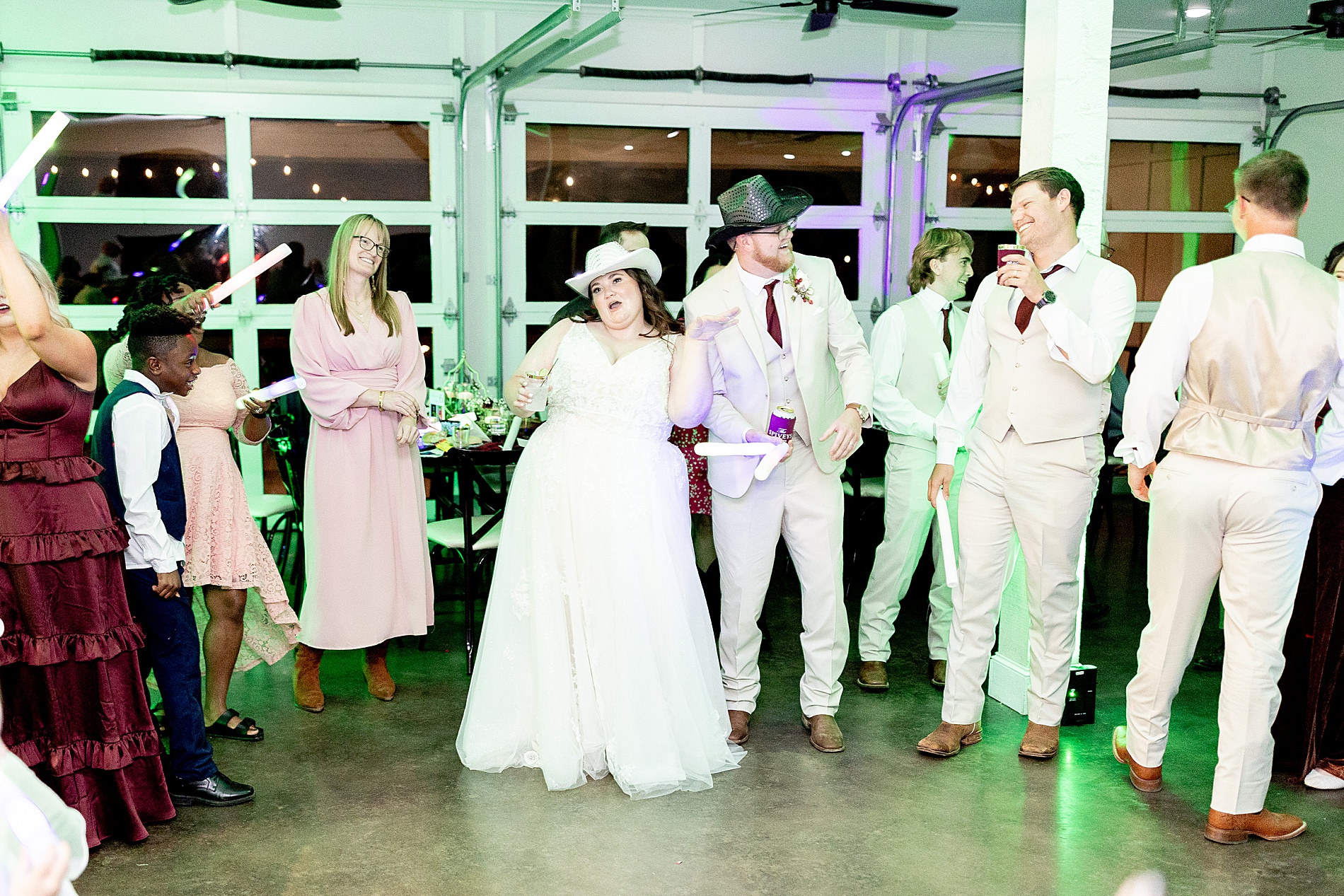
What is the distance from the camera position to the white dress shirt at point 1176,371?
10.7 feet

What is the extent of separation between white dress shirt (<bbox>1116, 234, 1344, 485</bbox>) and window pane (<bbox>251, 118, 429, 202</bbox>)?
17.8ft

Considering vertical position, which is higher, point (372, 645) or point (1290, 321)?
point (1290, 321)

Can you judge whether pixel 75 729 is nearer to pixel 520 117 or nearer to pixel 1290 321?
pixel 1290 321

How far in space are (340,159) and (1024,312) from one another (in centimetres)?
520

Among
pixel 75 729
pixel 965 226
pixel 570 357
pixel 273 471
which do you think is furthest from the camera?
pixel 965 226

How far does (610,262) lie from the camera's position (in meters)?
3.82

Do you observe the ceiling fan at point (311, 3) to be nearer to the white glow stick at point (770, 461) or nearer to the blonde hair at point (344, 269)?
the blonde hair at point (344, 269)

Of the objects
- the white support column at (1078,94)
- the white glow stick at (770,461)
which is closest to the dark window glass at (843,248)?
the white support column at (1078,94)

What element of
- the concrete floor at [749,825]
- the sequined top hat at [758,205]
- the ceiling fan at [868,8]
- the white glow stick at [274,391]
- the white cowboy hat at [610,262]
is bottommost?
the concrete floor at [749,825]

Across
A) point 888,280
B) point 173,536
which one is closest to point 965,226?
point 888,280

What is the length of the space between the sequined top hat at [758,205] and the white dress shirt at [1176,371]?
1.20 metres

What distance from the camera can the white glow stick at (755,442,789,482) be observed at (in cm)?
382

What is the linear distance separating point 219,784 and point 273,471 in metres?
4.74

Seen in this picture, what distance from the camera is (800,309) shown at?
160 inches
